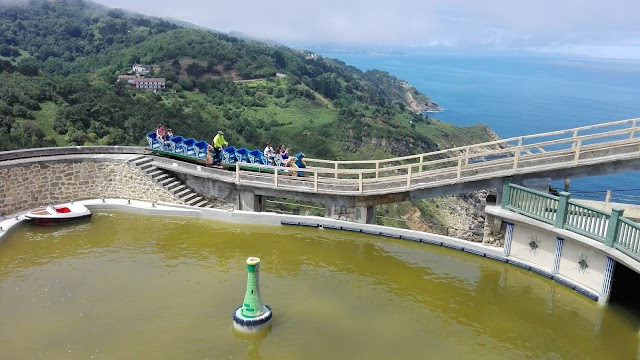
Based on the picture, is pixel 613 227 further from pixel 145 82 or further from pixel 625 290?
pixel 145 82

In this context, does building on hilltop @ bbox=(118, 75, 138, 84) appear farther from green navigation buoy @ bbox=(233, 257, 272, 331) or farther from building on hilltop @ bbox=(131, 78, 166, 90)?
green navigation buoy @ bbox=(233, 257, 272, 331)

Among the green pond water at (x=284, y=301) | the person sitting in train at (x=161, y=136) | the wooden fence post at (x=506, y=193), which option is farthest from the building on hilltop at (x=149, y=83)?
the wooden fence post at (x=506, y=193)

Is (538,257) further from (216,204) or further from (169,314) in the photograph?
(216,204)

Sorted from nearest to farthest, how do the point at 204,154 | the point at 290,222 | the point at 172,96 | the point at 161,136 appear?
1. the point at 290,222
2. the point at 204,154
3. the point at 161,136
4. the point at 172,96

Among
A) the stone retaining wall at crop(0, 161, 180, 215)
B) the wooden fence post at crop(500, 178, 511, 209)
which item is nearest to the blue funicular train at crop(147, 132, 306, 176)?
the stone retaining wall at crop(0, 161, 180, 215)

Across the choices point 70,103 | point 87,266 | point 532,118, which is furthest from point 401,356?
point 532,118

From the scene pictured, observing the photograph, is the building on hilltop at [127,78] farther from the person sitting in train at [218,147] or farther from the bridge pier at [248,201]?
the bridge pier at [248,201]

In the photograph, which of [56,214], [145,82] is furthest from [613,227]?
[145,82]
